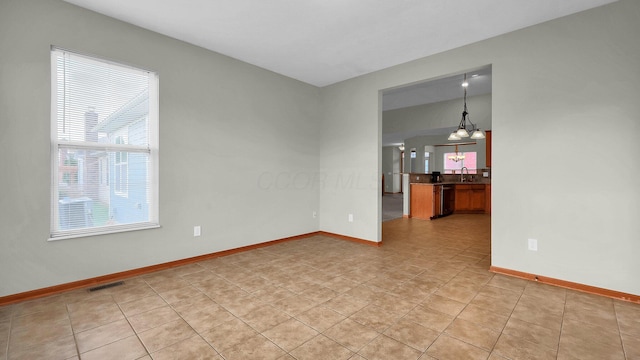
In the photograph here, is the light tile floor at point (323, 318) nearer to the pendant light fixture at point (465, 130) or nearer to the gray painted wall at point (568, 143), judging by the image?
the gray painted wall at point (568, 143)

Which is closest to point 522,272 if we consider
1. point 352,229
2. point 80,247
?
point 352,229

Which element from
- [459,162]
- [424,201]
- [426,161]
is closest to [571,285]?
[424,201]

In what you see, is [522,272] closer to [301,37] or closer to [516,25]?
[516,25]

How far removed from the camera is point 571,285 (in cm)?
286

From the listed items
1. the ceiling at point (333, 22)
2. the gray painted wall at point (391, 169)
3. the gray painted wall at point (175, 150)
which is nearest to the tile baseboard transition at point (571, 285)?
the ceiling at point (333, 22)

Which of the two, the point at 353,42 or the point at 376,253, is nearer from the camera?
the point at 353,42

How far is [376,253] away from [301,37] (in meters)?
3.15

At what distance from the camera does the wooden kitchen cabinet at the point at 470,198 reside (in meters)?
8.21

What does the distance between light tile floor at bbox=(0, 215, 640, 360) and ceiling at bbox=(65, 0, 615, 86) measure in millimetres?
2865

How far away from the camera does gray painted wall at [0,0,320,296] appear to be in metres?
2.50

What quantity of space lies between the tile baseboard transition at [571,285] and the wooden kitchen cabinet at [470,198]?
5421 millimetres

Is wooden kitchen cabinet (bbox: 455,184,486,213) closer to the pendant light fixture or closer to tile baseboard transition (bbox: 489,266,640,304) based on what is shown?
the pendant light fixture

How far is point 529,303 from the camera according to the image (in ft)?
8.24

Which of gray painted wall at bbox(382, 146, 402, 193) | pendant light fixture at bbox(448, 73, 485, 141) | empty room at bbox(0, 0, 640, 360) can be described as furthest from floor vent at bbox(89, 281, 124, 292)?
gray painted wall at bbox(382, 146, 402, 193)
